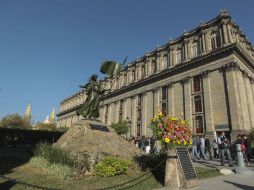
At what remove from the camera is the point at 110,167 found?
916 centimetres

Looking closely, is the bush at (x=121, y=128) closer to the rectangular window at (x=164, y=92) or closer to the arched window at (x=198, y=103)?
the rectangular window at (x=164, y=92)

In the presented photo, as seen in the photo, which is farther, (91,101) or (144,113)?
(144,113)

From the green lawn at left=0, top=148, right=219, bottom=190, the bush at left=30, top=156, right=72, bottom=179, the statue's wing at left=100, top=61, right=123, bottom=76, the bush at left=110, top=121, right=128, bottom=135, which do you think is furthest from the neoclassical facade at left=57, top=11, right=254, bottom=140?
the green lawn at left=0, top=148, right=219, bottom=190

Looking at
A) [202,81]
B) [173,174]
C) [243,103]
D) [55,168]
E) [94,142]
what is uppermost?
[202,81]

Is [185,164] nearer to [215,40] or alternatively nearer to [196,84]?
[196,84]

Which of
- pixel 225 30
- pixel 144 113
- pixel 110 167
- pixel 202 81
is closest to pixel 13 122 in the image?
pixel 144 113

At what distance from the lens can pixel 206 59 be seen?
98.9 ft

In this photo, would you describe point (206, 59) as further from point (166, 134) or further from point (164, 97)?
point (166, 134)

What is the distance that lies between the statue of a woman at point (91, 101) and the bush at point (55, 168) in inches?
167

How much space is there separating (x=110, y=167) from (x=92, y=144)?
231cm

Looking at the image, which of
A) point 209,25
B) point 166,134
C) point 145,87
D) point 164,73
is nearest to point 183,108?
point 164,73

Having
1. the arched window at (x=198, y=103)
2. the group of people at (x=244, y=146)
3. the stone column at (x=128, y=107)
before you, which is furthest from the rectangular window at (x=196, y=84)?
the stone column at (x=128, y=107)

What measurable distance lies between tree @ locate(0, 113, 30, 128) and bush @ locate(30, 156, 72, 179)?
185 ft

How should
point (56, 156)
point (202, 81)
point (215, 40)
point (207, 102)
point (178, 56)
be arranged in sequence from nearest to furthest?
point (56, 156) → point (207, 102) → point (215, 40) → point (202, 81) → point (178, 56)
